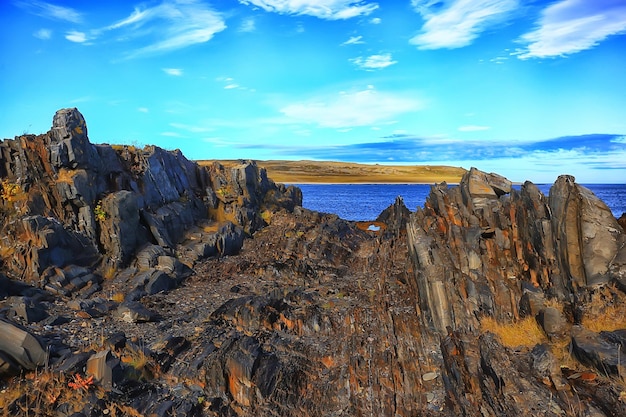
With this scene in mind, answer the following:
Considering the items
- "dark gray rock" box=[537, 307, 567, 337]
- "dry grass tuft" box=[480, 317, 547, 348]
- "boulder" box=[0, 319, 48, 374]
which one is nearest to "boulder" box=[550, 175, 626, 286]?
"dark gray rock" box=[537, 307, 567, 337]

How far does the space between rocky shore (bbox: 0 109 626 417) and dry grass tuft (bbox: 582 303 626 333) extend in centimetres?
5

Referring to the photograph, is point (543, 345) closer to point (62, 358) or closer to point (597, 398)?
point (597, 398)

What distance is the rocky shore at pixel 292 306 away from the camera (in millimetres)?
12430

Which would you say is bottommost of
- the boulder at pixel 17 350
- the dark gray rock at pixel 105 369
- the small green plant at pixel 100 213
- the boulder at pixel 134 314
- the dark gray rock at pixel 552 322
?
the boulder at pixel 134 314

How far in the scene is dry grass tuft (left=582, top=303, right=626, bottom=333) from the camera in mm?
13188

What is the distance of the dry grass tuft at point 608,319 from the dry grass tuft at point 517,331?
1.45m

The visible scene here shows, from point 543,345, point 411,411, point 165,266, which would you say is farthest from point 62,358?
point 543,345

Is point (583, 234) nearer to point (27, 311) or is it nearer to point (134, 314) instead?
point (134, 314)

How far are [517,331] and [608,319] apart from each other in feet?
8.76

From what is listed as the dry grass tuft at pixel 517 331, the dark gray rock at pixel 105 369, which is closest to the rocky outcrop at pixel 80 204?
the dark gray rock at pixel 105 369

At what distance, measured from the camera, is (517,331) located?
47.1ft

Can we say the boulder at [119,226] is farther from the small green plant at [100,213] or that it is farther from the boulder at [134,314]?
the boulder at [134,314]

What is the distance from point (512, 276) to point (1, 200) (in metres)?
30.7

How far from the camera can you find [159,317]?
827 inches
